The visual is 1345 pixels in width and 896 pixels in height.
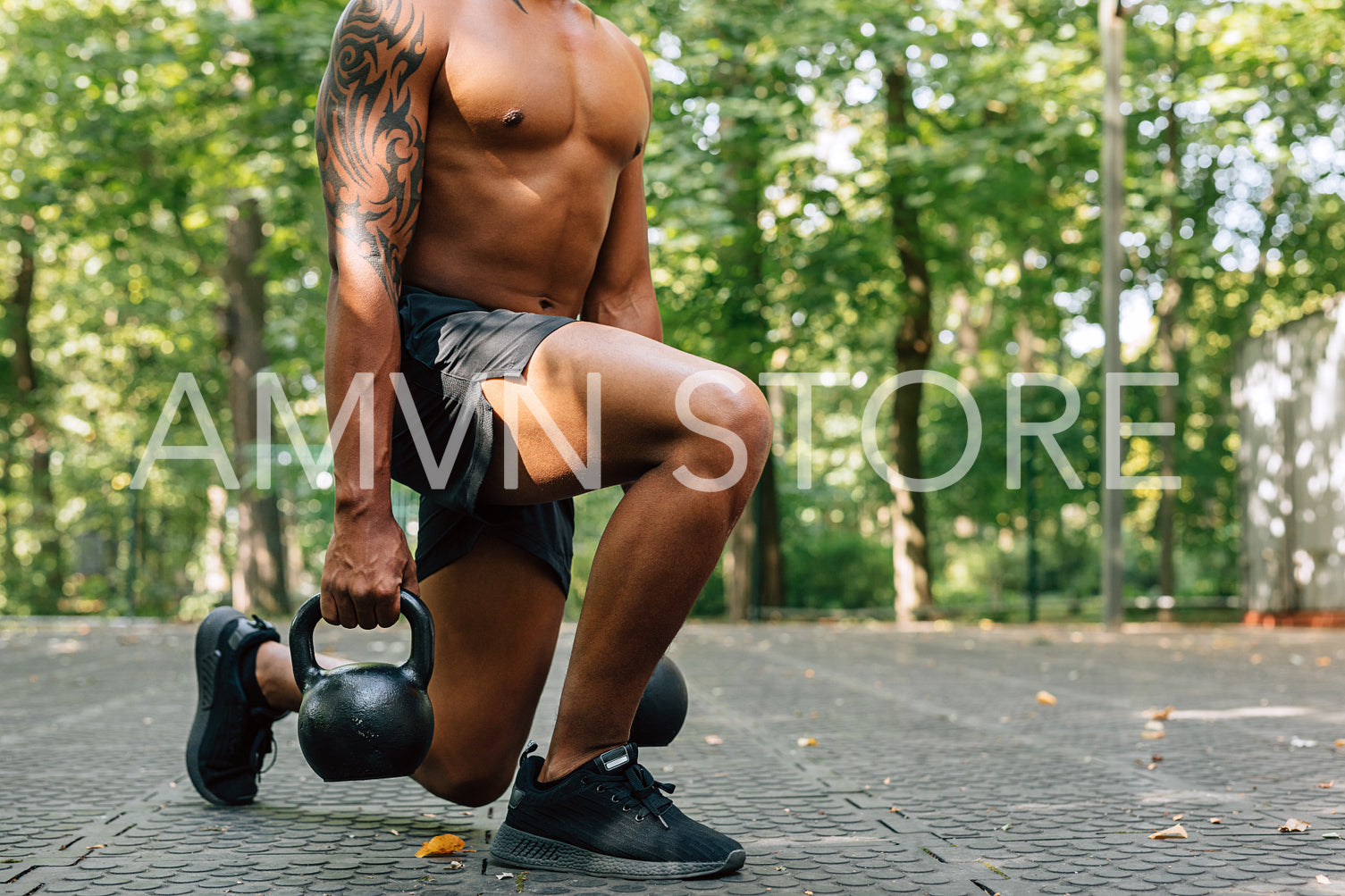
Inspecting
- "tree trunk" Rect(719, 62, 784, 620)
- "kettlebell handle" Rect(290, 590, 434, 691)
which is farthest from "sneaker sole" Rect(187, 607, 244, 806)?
"tree trunk" Rect(719, 62, 784, 620)

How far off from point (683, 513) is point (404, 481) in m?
0.69

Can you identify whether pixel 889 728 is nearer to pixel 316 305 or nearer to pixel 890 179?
pixel 890 179

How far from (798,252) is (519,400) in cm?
1242

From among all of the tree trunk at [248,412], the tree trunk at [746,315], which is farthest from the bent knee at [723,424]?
the tree trunk at [248,412]

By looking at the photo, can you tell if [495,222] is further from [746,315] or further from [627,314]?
[746,315]

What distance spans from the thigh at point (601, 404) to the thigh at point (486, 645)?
1.56ft

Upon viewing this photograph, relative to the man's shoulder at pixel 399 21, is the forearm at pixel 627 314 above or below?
below

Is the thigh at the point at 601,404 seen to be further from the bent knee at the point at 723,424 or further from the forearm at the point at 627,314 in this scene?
the forearm at the point at 627,314

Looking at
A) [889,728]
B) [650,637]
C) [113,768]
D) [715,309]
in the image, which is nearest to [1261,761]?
[889,728]

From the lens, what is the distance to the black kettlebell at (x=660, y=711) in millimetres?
2621

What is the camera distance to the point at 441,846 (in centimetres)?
259

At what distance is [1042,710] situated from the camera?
17.6 feet

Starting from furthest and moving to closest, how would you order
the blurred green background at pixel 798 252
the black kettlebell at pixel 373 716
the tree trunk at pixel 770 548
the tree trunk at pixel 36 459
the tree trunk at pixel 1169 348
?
the tree trunk at pixel 36 459 → the tree trunk at pixel 1169 348 → the tree trunk at pixel 770 548 → the blurred green background at pixel 798 252 → the black kettlebell at pixel 373 716

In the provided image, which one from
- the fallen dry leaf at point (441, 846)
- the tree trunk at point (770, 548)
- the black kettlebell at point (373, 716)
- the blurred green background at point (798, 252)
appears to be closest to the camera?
the black kettlebell at point (373, 716)
